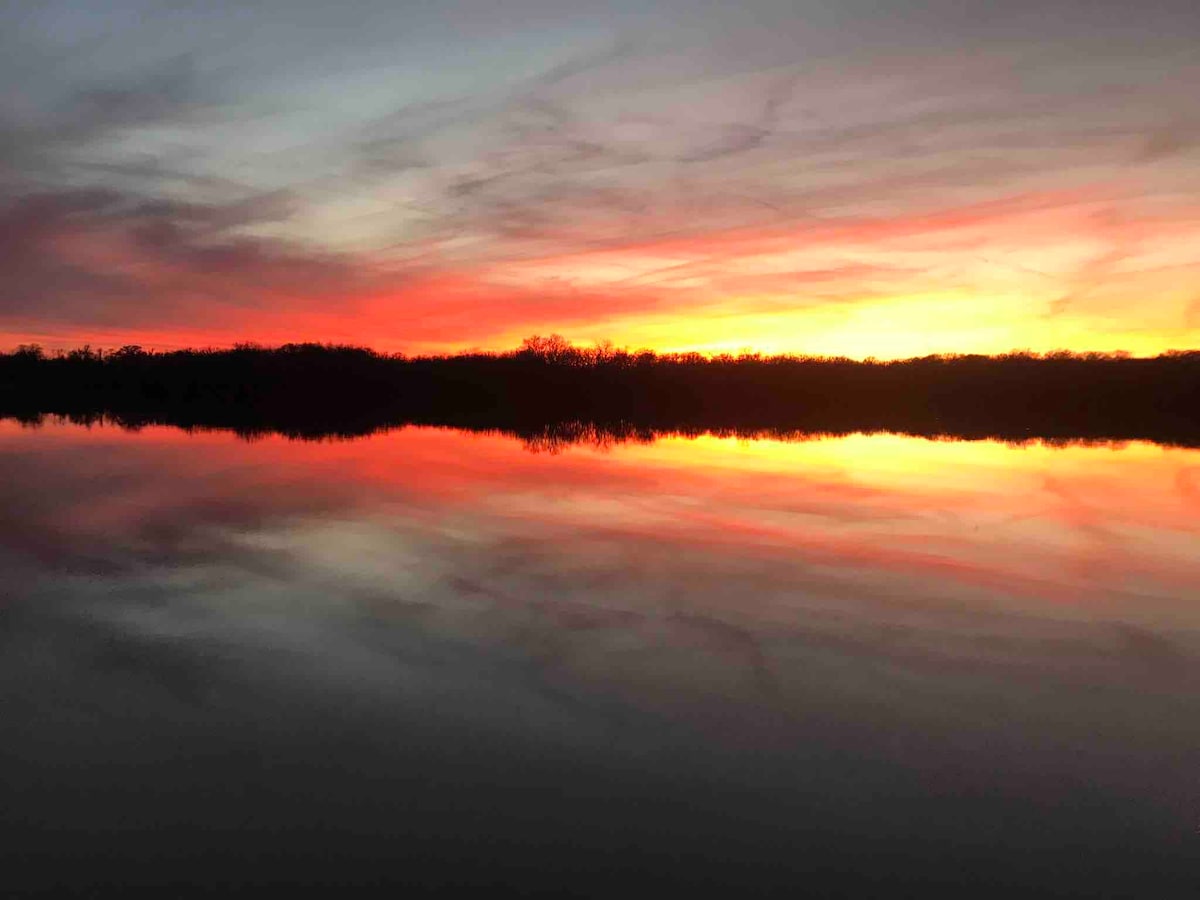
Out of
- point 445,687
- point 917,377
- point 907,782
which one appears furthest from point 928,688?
point 917,377

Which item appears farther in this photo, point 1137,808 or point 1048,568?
point 1048,568

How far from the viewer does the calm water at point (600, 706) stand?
3.48 m

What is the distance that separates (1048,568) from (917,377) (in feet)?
191

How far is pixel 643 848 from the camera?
3516 mm

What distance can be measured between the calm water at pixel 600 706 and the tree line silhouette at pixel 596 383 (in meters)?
40.4

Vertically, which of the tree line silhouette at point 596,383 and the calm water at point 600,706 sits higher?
the tree line silhouette at point 596,383

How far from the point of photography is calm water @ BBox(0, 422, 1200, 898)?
3.48m

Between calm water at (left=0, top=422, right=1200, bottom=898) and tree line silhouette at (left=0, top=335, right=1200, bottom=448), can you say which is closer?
calm water at (left=0, top=422, right=1200, bottom=898)

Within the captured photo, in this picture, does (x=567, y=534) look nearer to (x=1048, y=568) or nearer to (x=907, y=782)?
(x=1048, y=568)

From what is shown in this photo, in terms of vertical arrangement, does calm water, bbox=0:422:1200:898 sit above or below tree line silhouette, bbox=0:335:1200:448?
below

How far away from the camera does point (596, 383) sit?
215 ft

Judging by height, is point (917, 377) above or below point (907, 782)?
above

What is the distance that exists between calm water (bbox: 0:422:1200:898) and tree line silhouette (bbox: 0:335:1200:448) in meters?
40.4

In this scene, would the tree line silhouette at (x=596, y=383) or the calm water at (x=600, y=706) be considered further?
the tree line silhouette at (x=596, y=383)
